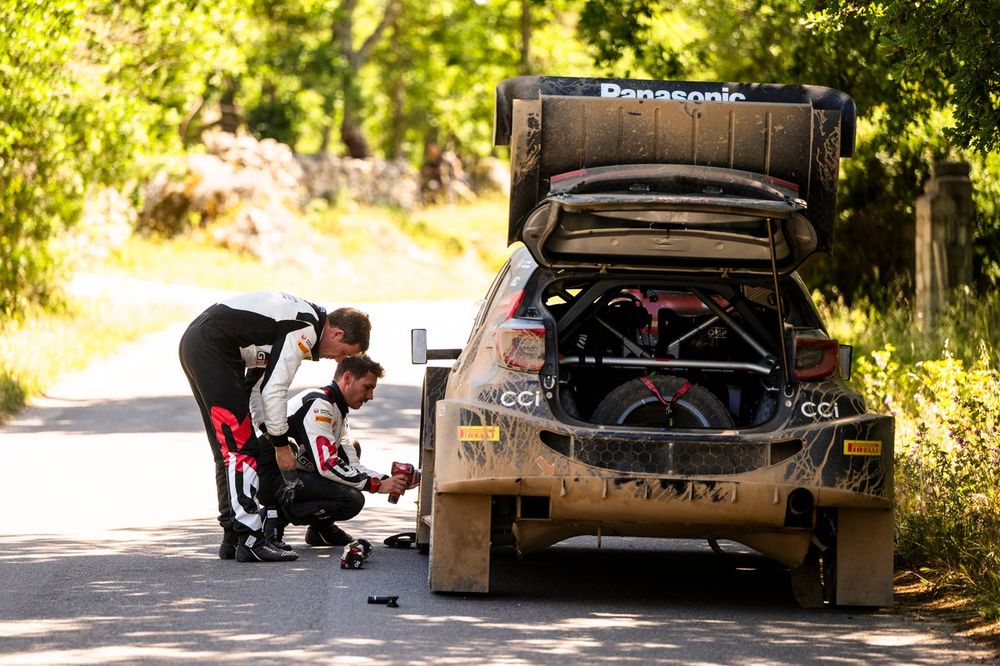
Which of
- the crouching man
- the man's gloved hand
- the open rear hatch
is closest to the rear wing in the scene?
the open rear hatch

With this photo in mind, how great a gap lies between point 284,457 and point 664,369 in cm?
195

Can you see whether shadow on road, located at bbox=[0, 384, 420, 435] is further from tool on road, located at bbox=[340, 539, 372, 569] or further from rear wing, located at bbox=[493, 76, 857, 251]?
rear wing, located at bbox=[493, 76, 857, 251]

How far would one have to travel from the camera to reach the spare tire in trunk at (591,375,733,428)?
26.5ft

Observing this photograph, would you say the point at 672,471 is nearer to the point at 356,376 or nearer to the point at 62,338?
the point at 356,376

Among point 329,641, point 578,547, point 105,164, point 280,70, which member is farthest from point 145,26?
point 280,70

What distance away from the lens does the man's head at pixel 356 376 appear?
9336mm

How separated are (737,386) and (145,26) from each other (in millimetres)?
17354

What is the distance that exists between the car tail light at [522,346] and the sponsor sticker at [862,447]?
1366 millimetres

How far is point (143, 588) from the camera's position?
8.22m

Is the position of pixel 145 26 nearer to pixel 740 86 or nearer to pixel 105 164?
pixel 105 164

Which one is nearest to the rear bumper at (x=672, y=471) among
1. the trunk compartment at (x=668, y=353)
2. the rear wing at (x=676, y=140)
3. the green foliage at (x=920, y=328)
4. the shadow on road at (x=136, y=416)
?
the trunk compartment at (x=668, y=353)

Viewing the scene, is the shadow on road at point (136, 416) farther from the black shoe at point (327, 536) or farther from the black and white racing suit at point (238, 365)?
the black and white racing suit at point (238, 365)

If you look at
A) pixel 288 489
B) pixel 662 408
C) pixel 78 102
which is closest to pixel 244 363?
pixel 288 489

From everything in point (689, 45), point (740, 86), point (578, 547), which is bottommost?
point (578, 547)
